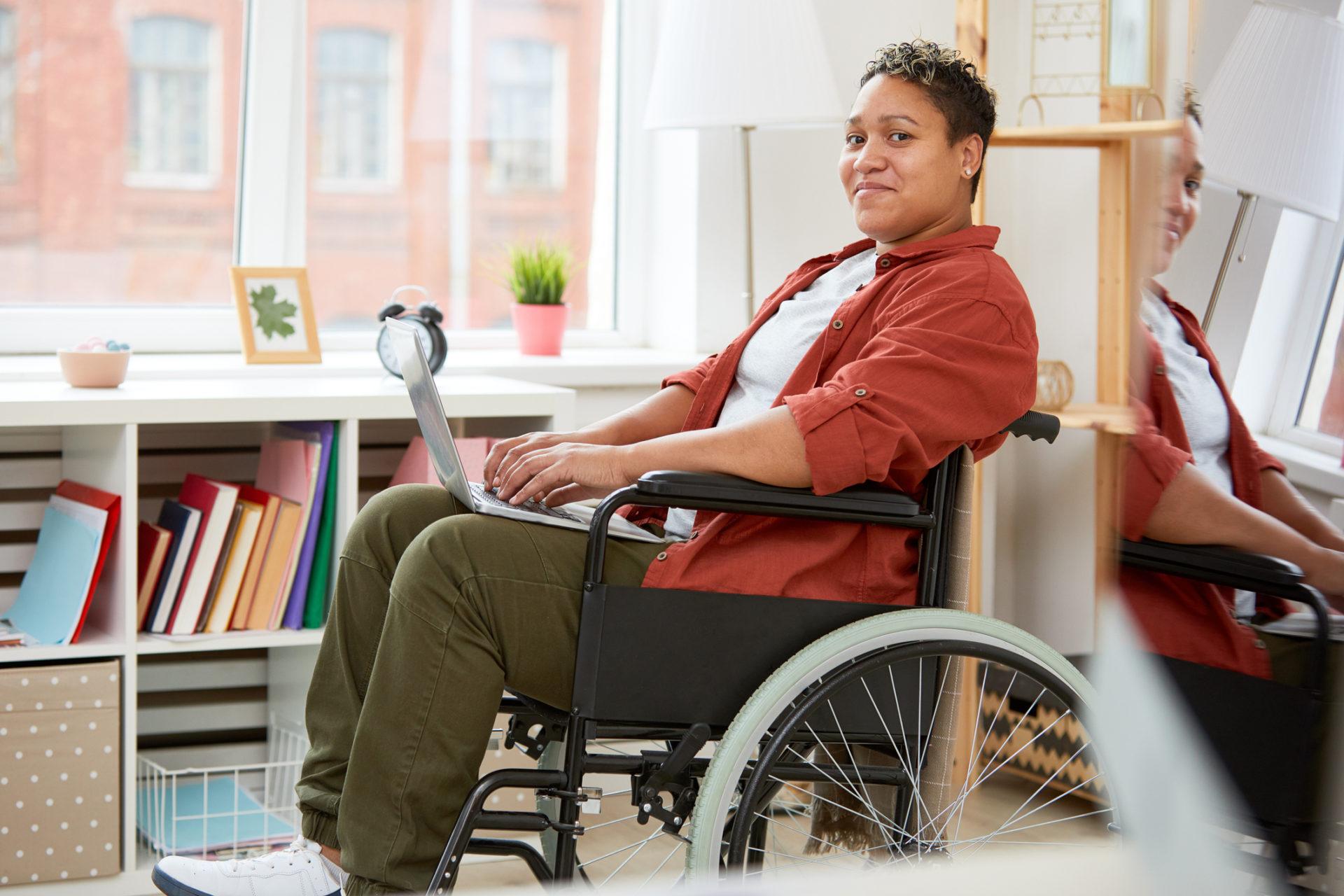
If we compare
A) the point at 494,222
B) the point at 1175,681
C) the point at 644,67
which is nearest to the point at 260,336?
the point at 494,222

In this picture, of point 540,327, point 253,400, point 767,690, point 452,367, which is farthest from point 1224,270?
point 540,327

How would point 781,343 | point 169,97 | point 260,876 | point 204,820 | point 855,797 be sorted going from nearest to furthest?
1. point 855,797
2. point 260,876
3. point 781,343
4. point 204,820
5. point 169,97

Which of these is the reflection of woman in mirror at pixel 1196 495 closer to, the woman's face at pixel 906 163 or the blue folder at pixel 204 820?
the woman's face at pixel 906 163

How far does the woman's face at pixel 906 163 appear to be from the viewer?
1498 millimetres

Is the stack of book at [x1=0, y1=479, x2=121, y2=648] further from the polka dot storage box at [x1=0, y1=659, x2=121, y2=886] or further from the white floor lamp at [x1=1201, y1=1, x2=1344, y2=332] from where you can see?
the white floor lamp at [x1=1201, y1=1, x2=1344, y2=332]

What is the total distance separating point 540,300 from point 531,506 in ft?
4.01

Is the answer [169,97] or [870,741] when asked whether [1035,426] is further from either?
[169,97]

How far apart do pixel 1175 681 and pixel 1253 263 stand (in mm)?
94

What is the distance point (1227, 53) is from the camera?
263 millimetres

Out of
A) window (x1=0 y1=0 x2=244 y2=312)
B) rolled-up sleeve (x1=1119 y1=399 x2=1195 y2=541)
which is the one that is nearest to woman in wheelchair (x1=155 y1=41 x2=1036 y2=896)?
rolled-up sleeve (x1=1119 y1=399 x2=1195 y2=541)

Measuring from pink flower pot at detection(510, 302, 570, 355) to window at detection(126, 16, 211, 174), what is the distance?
66 centimetres

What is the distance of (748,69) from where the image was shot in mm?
2287

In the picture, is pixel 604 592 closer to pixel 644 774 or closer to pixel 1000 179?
pixel 644 774

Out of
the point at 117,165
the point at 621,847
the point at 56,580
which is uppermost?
the point at 117,165
